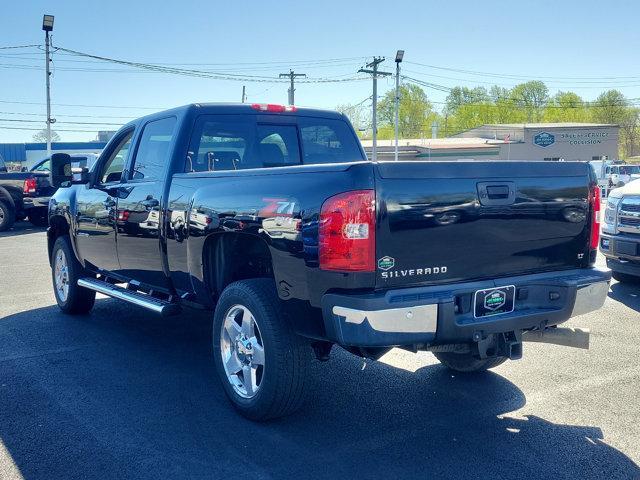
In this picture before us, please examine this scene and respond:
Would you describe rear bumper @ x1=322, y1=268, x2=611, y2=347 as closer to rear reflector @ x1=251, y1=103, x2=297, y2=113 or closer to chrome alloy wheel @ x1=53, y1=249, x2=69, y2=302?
rear reflector @ x1=251, y1=103, x2=297, y2=113

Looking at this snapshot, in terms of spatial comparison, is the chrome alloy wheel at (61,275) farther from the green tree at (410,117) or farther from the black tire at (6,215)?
the green tree at (410,117)

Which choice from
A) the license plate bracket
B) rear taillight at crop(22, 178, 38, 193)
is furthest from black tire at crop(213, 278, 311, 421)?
rear taillight at crop(22, 178, 38, 193)

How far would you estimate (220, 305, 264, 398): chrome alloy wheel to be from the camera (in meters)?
4.03

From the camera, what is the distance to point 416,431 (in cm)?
391

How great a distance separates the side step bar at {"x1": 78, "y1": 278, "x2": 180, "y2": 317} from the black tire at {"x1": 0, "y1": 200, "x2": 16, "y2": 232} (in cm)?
1182

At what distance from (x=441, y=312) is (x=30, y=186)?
15897mm

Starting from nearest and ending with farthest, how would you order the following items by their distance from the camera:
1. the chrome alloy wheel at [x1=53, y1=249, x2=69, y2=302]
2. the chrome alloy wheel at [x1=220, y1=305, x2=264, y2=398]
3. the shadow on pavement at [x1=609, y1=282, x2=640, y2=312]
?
the chrome alloy wheel at [x1=220, y1=305, x2=264, y2=398] → the chrome alloy wheel at [x1=53, y1=249, x2=69, y2=302] → the shadow on pavement at [x1=609, y1=282, x2=640, y2=312]

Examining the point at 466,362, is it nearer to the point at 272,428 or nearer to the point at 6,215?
the point at 272,428

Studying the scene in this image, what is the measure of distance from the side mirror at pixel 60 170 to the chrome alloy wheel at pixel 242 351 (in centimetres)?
290

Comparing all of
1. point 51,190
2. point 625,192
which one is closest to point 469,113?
point 51,190

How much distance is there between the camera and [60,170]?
6.16 meters

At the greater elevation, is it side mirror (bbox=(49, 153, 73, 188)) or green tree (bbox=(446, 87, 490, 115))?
green tree (bbox=(446, 87, 490, 115))

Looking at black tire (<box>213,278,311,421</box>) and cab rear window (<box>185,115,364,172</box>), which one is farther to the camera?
cab rear window (<box>185,115,364,172</box>)

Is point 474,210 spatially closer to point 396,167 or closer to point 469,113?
point 396,167
